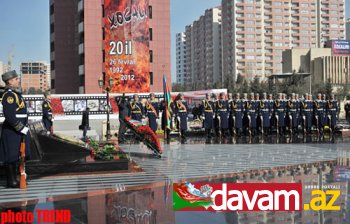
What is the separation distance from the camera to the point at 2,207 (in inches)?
269

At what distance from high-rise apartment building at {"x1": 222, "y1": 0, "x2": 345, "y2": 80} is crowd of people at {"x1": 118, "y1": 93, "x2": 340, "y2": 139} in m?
96.8

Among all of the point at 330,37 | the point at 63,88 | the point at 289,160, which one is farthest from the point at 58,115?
the point at 330,37

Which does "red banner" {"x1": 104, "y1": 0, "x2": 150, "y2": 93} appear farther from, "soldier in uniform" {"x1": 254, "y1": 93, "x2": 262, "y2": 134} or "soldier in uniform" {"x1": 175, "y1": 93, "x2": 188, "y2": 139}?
"soldier in uniform" {"x1": 175, "y1": 93, "x2": 188, "y2": 139}

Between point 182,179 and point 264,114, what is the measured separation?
1170cm

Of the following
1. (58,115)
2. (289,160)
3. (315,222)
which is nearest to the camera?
(315,222)

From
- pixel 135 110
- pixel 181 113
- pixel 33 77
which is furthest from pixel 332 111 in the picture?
pixel 33 77

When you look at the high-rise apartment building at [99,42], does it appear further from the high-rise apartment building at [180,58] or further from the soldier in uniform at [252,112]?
the high-rise apartment building at [180,58]

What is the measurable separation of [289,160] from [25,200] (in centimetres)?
696

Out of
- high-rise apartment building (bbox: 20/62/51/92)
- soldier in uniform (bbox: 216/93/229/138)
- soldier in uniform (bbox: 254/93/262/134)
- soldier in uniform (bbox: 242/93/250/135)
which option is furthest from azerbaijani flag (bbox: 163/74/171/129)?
high-rise apartment building (bbox: 20/62/51/92)

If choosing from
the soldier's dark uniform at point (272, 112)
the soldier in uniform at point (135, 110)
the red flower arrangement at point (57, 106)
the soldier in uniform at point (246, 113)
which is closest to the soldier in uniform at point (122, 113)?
the soldier in uniform at point (135, 110)

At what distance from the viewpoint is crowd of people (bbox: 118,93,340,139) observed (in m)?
19.7

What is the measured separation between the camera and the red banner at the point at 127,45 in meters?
50.9

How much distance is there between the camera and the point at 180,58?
620ft

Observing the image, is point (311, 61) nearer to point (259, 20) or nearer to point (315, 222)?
point (259, 20)
